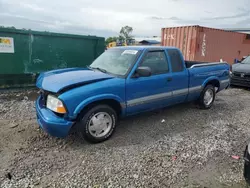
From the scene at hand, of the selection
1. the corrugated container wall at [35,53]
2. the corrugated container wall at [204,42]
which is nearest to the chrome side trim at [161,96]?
the corrugated container wall at [35,53]

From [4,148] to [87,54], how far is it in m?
4.89

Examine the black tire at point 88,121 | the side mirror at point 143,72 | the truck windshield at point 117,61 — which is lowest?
the black tire at point 88,121

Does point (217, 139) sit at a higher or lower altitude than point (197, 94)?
lower

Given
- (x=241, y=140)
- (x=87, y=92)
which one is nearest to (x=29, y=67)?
(x=87, y=92)

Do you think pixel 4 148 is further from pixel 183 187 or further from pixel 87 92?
pixel 183 187

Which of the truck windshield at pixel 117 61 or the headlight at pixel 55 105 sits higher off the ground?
the truck windshield at pixel 117 61

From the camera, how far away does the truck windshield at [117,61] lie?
3936 mm

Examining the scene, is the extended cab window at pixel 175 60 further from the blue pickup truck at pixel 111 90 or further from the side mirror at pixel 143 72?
the side mirror at pixel 143 72

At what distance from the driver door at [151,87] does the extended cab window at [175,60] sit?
0.18m

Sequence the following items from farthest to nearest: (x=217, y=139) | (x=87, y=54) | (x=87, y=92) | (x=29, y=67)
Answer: (x=87, y=54), (x=29, y=67), (x=217, y=139), (x=87, y=92)

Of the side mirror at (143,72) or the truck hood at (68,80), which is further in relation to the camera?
the side mirror at (143,72)

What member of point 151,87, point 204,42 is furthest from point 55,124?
point 204,42

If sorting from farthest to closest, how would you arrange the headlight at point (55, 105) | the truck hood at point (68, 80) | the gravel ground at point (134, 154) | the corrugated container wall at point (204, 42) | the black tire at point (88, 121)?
the corrugated container wall at point (204, 42) < the black tire at point (88, 121) < the truck hood at point (68, 80) < the headlight at point (55, 105) < the gravel ground at point (134, 154)

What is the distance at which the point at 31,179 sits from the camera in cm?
270
